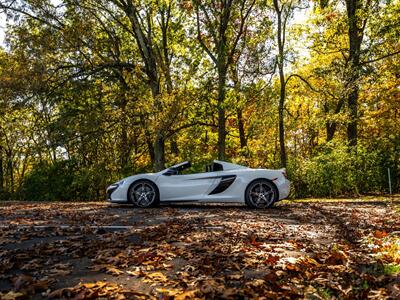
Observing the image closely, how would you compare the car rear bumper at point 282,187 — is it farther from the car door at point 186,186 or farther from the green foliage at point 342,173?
the green foliage at point 342,173

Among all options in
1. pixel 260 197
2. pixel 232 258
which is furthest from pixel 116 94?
pixel 232 258

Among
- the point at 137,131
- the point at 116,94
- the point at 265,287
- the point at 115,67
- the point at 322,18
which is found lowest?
the point at 265,287

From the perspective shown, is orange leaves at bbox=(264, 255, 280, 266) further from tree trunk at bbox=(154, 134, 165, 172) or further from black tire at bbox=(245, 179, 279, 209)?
tree trunk at bbox=(154, 134, 165, 172)

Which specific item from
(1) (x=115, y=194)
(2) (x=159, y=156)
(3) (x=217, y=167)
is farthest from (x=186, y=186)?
(2) (x=159, y=156)

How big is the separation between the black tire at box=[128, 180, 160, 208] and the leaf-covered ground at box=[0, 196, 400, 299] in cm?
350

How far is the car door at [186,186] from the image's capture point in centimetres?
1059

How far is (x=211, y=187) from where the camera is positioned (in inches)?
416

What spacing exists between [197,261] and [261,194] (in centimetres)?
656

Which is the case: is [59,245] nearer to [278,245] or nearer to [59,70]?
[278,245]

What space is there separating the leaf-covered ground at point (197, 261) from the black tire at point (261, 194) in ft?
10.8

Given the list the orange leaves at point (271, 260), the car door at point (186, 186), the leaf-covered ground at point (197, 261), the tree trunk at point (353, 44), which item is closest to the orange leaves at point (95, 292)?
the leaf-covered ground at point (197, 261)

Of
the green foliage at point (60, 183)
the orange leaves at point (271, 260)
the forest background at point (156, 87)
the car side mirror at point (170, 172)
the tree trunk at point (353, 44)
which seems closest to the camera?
the orange leaves at point (271, 260)

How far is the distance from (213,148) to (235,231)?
28279 millimetres

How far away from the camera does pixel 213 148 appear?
34500mm
